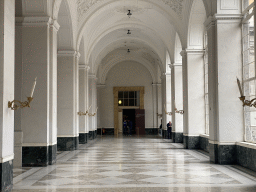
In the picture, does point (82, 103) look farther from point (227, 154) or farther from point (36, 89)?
point (227, 154)

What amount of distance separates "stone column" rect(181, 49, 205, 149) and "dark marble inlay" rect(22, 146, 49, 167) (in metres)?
6.69

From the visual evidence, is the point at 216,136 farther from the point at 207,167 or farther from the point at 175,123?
the point at 175,123

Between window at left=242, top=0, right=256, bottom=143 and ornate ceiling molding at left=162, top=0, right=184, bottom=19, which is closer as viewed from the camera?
window at left=242, top=0, right=256, bottom=143

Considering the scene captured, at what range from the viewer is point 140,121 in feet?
94.5

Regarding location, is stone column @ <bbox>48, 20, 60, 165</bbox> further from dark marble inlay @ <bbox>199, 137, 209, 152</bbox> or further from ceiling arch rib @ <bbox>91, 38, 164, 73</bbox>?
ceiling arch rib @ <bbox>91, 38, 164, 73</bbox>

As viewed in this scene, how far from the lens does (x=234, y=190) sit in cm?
598

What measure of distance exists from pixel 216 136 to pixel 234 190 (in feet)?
11.3

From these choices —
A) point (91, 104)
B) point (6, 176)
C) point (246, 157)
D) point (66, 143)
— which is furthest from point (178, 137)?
point (6, 176)

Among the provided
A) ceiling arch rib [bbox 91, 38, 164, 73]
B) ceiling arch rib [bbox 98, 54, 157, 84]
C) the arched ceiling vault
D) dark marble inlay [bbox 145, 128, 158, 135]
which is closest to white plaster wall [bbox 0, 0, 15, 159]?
the arched ceiling vault

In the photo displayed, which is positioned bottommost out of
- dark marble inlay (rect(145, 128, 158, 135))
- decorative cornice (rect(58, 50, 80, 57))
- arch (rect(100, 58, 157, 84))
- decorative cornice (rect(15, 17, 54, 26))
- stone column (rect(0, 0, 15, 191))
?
dark marble inlay (rect(145, 128, 158, 135))

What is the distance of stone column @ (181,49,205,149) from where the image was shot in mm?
13539

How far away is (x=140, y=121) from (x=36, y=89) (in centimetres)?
2006

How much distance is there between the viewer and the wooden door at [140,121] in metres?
28.8

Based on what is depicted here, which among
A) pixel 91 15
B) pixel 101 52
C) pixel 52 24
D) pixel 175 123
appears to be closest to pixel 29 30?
pixel 52 24
